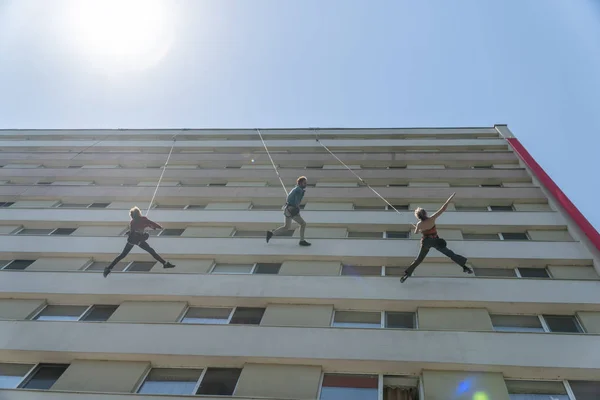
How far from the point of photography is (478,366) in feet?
25.6

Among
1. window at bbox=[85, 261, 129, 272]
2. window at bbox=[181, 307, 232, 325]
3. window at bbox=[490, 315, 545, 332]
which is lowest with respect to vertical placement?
window at bbox=[181, 307, 232, 325]

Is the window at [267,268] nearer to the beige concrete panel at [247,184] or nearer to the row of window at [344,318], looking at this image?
the row of window at [344,318]

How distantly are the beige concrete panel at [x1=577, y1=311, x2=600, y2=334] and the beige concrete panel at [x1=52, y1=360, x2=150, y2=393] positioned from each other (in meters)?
9.33

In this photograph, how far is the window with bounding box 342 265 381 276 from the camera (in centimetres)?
1120

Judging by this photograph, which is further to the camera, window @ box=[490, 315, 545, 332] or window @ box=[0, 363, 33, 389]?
window @ box=[490, 315, 545, 332]

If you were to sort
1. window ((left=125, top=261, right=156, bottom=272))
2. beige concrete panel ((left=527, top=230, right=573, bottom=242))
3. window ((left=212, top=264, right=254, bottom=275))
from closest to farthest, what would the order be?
window ((left=212, top=264, right=254, bottom=275))
window ((left=125, top=261, right=156, bottom=272))
beige concrete panel ((left=527, top=230, right=573, bottom=242))

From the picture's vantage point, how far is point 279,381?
796cm

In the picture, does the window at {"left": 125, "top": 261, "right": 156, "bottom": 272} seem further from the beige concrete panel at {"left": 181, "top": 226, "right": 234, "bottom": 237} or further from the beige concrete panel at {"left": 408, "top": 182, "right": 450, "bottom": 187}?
the beige concrete panel at {"left": 408, "top": 182, "right": 450, "bottom": 187}

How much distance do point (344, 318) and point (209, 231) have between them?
5.98 meters

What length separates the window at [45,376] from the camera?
8438 mm

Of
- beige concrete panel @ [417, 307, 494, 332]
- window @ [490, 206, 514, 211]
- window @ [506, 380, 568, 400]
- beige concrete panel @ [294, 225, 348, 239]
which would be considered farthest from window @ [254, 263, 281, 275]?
window @ [490, 206, 514, 211]

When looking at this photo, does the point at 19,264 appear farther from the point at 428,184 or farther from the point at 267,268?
the point at 428,184

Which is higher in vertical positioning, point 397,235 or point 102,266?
point 397,235

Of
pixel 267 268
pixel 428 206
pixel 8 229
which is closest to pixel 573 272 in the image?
pixel 428 206
